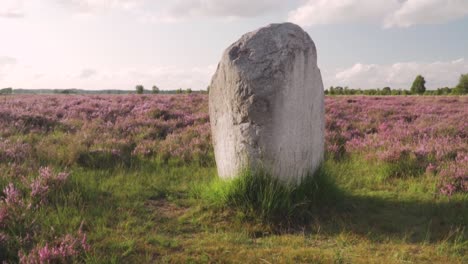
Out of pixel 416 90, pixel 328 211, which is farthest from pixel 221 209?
pixel 416 90

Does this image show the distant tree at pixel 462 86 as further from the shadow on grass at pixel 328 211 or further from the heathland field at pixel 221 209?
the shadow on grass at pixel 328 211

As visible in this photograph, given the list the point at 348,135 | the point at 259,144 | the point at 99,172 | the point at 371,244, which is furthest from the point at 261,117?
the point at 348,135

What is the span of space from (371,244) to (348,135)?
7.33m

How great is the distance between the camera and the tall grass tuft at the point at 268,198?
5180 mm

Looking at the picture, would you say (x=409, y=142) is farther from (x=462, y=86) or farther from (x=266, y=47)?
(x=462, y=86)

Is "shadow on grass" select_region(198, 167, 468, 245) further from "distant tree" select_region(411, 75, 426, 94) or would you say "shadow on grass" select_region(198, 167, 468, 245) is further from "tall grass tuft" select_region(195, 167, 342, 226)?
"distant tree" select_region(411, 75, 426, 94)

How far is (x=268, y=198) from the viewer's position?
17.0 feet

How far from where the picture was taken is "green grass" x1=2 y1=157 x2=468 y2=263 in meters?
4.32

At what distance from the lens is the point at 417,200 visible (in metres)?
6.30

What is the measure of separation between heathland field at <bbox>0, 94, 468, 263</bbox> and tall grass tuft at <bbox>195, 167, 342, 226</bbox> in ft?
0.06

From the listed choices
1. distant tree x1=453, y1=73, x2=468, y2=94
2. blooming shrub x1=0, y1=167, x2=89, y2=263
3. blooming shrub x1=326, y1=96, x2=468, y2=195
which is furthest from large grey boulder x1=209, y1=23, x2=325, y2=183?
distant tree x1=453, y1=73, x2=468, y2=94

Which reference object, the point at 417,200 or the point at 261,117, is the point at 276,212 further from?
the point at 417,200

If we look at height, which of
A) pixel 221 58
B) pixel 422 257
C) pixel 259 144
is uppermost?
pixel 221 58

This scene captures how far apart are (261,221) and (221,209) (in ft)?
2.20
